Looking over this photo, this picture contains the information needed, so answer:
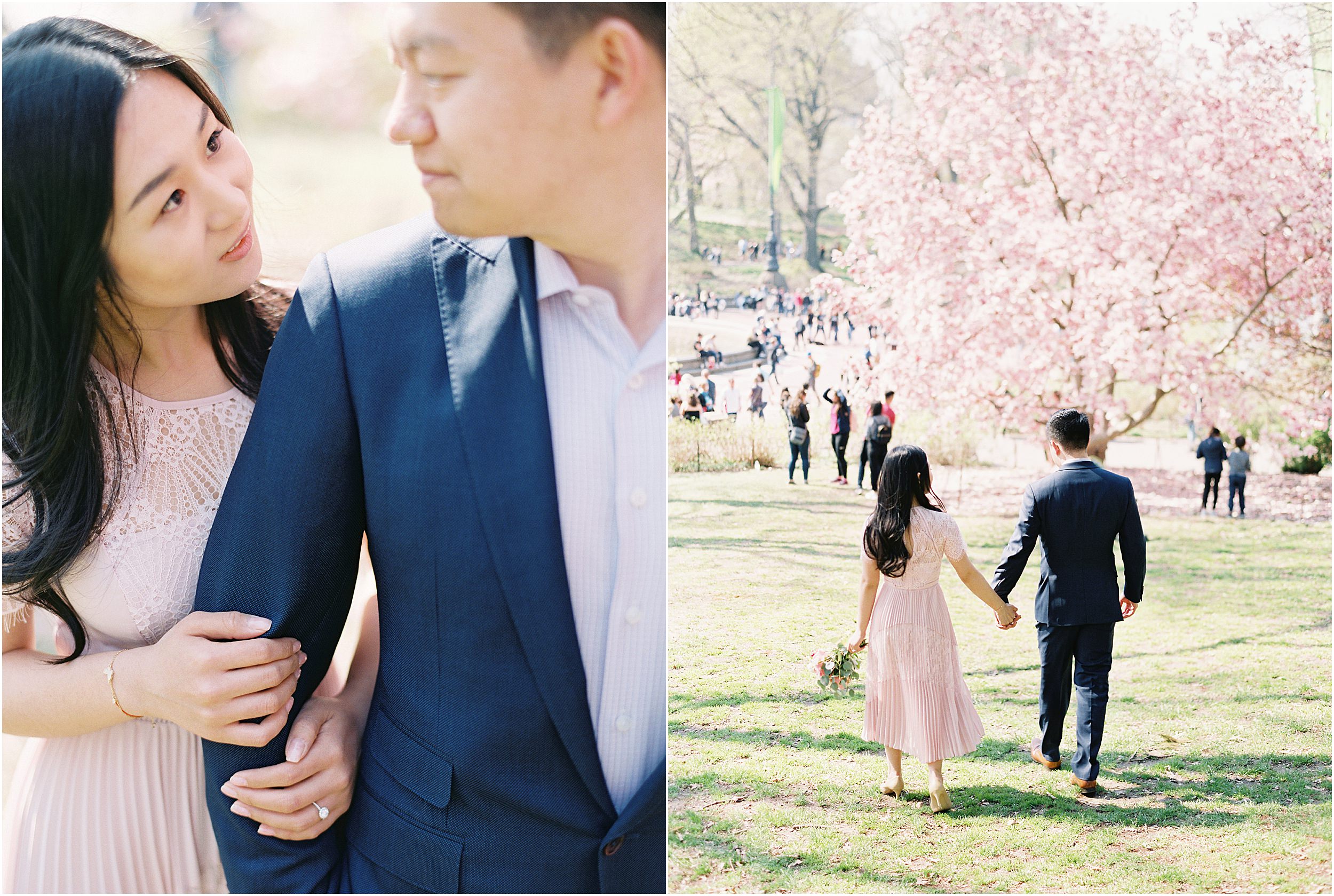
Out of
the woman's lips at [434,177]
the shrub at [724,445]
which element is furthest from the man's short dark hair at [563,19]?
the shrub at [724,445]

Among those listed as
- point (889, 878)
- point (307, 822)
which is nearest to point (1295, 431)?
point (889, 878)

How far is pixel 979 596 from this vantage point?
10.0 ft

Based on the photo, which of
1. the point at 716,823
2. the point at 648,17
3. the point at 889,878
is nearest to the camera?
the point at 648,17

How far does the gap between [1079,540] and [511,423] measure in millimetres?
2168

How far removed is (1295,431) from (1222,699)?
136cm

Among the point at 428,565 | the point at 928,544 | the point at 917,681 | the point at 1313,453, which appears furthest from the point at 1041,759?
the point at 428,565

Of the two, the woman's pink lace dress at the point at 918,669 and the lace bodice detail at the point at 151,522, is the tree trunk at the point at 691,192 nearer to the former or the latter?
the woman's pink lace dress at the point at 918,669

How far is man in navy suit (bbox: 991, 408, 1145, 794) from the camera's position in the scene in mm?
3014

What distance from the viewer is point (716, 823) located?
128 inches

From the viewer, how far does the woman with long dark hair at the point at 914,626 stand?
2986mm

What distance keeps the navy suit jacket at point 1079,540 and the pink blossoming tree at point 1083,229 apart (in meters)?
1.23

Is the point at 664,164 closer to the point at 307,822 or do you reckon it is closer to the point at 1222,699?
the point at 307,822

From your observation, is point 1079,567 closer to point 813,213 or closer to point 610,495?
point 813,213

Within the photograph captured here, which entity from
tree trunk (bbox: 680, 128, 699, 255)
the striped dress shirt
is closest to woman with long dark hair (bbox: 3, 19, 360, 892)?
Answer: the striped dress shirt
